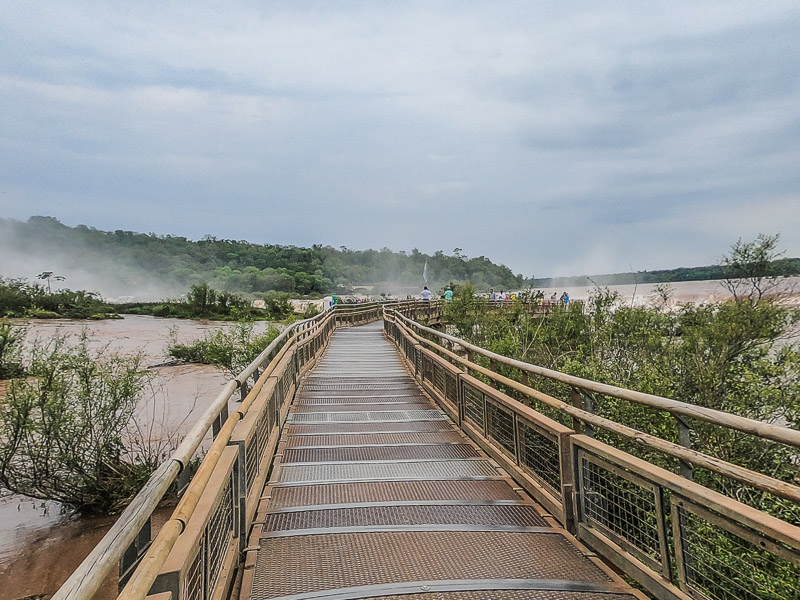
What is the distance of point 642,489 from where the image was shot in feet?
10.3

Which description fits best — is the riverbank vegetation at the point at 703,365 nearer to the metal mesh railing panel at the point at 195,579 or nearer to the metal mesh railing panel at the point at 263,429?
the metal mesh railing panel at the point at 263,429

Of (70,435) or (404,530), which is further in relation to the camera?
(70,435)

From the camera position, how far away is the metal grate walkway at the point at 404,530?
8.88 ft

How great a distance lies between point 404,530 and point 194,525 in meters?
1.66

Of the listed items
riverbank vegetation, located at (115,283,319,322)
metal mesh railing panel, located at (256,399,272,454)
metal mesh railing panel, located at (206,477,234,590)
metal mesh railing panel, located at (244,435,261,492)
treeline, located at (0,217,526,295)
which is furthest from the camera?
treeline, located at (0,217,526,295)

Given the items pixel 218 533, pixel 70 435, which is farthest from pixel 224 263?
pixel 218 533

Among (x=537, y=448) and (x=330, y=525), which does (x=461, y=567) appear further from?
(x=537, y=448)

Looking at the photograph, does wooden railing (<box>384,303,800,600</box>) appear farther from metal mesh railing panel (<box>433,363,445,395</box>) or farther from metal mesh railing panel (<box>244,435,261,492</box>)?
metal mesh railing panel (<box>433,363,445,395</box>)

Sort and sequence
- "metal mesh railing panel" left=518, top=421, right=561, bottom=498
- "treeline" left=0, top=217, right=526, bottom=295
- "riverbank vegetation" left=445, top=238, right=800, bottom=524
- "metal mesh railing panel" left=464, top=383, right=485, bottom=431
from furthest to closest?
"treeline" left=0, top=217, right=526, bottom=295 → "riverbank vegetation" left=445, top=238, right=800, bottom=524 → "metal mesh railing panel" left=464, top=383, right=485, bottom=431 → "metal mesh railing panel" left=518, top=421, right=561, bottom=498

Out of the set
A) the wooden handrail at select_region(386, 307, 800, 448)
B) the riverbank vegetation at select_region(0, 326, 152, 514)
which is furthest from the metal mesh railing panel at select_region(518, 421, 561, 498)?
the riverbank vegetation at select_region(0, 326, 152, 514)

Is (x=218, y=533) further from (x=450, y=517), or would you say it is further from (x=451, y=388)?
(x=451, y=388)

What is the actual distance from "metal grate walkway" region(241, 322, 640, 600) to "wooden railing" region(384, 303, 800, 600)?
0.17 m

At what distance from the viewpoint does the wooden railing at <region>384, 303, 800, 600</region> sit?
2.12m

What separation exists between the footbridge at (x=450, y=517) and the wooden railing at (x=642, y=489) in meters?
0.01
